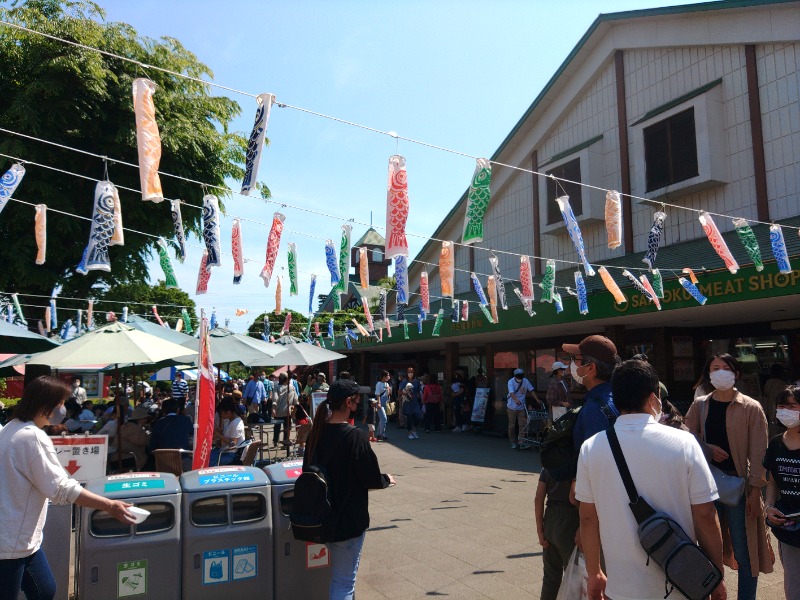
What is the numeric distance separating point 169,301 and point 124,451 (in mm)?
47586

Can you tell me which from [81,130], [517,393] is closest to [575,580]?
[517,393]

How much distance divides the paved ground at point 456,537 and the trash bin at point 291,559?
54cm

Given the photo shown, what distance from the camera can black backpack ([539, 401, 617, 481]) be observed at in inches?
126

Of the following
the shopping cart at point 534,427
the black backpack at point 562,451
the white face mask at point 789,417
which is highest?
the white face mask at point 789,417

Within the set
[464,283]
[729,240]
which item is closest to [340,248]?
[729,240]

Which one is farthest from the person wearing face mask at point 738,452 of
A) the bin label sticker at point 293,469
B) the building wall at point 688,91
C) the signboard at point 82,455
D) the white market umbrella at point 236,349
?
the building wall at point 688,91

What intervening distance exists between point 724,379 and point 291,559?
138 inches

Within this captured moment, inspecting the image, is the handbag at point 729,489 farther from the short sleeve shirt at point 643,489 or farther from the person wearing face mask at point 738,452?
the short sleeve shirt at point 643,489

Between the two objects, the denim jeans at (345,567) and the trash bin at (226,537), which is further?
the trash bin at (226,537)

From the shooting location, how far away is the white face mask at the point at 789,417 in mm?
3668

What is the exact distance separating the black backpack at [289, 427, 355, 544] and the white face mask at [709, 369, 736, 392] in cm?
293

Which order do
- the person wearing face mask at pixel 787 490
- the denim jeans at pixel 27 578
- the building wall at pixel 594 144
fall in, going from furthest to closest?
the building wall at pixel 594 144 < the person wearing face mask at pixel 787 490 < the denim jeans at pixel 27 578

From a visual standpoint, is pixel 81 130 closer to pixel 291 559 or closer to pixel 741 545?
pixel 291 559

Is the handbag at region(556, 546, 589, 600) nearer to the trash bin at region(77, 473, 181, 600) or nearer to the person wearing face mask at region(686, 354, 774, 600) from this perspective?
the person wearing face mask at region(686, 354, 774, 600)
